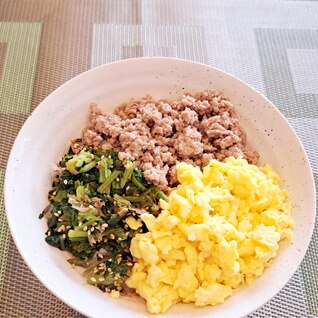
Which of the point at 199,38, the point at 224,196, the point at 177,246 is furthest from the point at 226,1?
the point at 177,246

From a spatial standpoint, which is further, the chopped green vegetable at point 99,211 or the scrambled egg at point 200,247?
the chopped green vegetable at point 99,211

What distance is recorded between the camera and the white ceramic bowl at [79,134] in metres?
1.83

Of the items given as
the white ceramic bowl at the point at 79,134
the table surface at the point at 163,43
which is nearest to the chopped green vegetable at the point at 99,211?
the white ceramic bowl at the point at 79,134

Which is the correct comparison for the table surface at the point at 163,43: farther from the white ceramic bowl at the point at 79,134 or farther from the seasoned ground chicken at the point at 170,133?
the seasoned ground chicken at the point at 170,133

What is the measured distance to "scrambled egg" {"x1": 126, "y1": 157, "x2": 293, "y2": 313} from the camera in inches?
70.6

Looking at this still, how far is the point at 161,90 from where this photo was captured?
2.33 meters

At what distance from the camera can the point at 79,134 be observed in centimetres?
224

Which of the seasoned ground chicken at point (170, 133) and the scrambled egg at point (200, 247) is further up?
the seasoned ground chicken at point (170, 133)

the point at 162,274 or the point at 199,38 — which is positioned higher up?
the point at 199,38

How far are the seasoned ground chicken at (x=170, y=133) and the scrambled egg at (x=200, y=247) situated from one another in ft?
0.63

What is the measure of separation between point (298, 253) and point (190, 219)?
1.60 ft

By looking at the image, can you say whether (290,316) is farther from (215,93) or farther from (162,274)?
(215,93)

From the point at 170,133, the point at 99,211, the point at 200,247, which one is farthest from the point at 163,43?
the point at 200,247

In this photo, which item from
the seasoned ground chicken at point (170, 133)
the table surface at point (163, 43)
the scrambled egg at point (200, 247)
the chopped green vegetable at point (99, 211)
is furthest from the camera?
the table surface at point (163, 43)
